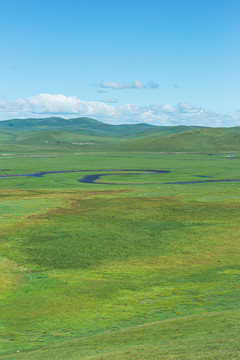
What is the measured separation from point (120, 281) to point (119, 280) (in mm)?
291

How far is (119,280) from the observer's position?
105 ft

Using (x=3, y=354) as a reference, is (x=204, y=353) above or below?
above

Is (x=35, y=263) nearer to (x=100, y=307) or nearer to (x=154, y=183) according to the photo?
(x=100, y=307)

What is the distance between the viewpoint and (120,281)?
31.8 metres

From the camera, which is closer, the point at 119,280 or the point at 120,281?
the point at 120,281

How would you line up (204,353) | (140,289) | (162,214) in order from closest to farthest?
1. (204,353)
2. (140,289)
3. (162,214)

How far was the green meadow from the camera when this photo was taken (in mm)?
19109

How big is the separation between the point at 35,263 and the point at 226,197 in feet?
152

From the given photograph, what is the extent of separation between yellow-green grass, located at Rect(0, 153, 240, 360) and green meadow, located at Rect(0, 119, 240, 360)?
0.07m

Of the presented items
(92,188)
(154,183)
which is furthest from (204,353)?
(154,183)

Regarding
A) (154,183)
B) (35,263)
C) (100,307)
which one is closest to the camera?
(100,307)

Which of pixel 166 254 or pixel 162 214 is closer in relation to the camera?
pixel 166 254

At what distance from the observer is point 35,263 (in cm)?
3650

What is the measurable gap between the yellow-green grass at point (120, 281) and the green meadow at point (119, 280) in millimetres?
72
